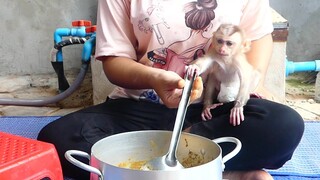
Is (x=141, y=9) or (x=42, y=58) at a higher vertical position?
(x=141, y=9)

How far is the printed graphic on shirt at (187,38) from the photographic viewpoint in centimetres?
75

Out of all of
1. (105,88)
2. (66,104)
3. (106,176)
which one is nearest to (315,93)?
(105,88)

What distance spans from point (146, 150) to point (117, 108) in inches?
8.8

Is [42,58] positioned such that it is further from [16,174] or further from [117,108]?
[16,174]

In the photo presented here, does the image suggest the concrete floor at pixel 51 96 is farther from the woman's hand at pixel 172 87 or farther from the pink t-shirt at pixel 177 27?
the woman's hand at pixel 172 87

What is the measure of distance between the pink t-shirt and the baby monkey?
67mm

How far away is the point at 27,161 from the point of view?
1.71ft

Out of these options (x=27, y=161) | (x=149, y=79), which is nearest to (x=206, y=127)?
(x=149, y=79)

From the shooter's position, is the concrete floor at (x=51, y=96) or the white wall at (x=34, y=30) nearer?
the concrete floor at (x=51, y=96)

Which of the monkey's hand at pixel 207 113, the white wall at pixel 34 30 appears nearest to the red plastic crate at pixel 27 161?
the monkey's hand at pixel 207 113

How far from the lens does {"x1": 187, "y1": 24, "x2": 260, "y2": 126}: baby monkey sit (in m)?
0.64

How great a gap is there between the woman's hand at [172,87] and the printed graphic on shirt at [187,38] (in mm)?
108

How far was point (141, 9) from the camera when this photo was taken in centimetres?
78

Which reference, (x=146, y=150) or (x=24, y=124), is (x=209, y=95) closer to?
(x=146, y=150)
